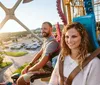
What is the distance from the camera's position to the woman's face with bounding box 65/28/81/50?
134 cm

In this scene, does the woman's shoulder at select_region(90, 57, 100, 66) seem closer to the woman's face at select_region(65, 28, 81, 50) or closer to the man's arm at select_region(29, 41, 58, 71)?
the woman's face at select_region(65, 28, 81, 50)

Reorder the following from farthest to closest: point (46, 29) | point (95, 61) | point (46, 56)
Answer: point (46, 29), point (46, 56), point (95, 61)

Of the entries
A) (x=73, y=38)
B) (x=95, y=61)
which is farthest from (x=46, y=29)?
(x=95, y=61)

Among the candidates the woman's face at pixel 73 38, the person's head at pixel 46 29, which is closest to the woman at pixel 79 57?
the woman's face at pixel 73 38

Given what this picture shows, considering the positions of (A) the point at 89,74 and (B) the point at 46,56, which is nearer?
(A) the point at 89,74

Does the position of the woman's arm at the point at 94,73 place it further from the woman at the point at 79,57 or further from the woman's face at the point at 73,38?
the woman's face at the point at 73,38

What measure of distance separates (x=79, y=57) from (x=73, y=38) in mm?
128

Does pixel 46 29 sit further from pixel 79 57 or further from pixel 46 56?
pixel 79 57

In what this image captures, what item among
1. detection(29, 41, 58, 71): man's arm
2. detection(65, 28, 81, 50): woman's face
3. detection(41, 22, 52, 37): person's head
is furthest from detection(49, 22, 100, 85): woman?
detection(41, 22, 52, 37): person's head

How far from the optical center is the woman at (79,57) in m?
1.28

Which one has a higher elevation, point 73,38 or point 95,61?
point 73,38

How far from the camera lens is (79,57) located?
134 cm

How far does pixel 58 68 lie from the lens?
147 cm

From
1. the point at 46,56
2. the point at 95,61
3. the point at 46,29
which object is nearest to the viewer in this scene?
the point at 95,61
